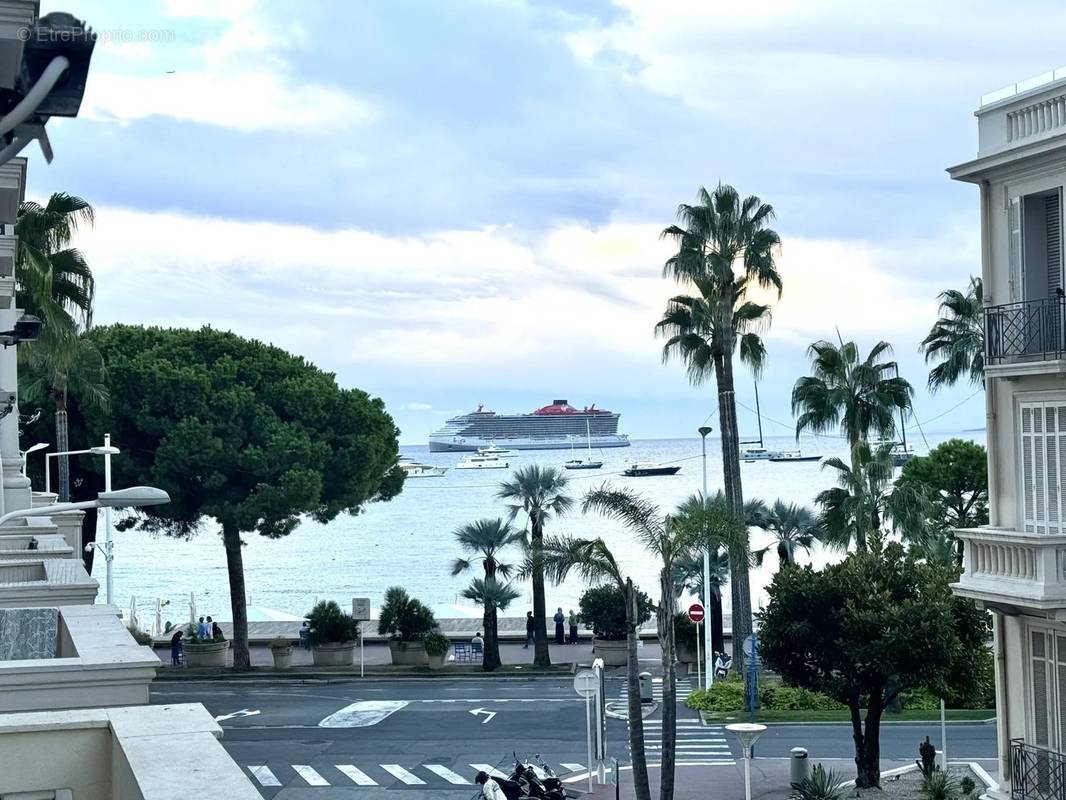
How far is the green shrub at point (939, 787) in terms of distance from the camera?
2356 cm

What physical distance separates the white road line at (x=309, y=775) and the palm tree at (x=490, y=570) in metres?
16.7

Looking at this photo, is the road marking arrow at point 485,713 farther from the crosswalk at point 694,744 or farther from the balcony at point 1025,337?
the balcony at point 1025,337

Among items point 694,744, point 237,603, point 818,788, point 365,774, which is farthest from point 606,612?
point 818,788

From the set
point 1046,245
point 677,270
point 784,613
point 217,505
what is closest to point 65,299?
point 217,505

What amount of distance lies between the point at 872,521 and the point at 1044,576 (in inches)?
869

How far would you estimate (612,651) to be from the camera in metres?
49.2

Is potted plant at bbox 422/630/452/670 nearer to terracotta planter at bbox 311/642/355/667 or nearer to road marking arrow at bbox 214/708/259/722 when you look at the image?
terracotta planter at bbox 311/642/355/667

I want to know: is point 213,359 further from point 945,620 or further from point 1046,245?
point 1046,245

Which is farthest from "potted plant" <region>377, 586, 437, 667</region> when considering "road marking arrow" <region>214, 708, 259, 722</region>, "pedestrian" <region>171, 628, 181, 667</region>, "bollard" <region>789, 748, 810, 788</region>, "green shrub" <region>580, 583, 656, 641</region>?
"bollard" <region>789, 748, 810, 788</region>

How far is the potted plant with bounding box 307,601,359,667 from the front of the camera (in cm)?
5028

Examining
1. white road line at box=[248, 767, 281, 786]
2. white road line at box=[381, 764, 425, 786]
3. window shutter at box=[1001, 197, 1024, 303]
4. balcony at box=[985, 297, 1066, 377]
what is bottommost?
white road line at box=[381, 764, 425, 786]

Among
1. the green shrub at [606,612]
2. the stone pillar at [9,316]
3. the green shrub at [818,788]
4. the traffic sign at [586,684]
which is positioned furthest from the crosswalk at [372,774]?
the green shrub at [606,612]

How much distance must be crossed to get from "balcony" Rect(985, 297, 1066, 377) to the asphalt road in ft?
39.5

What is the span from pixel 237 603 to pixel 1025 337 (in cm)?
3734
